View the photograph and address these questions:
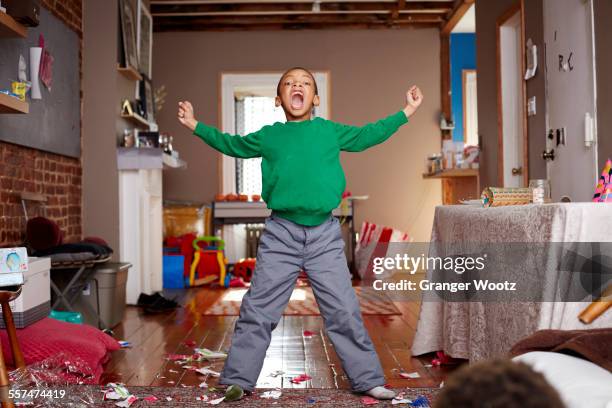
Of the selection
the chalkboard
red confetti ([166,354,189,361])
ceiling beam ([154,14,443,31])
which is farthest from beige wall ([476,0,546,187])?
the chalkboard

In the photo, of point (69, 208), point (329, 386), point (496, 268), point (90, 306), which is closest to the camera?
point (496, 268)

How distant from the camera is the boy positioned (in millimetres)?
2561

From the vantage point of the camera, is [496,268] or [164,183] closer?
[496,268]

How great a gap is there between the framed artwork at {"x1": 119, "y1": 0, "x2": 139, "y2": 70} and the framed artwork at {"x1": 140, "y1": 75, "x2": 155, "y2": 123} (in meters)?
0.31

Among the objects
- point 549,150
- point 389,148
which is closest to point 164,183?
point 389,148

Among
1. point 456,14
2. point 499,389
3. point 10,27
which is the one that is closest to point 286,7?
point 456,14

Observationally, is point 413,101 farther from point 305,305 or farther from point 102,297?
point 305,305

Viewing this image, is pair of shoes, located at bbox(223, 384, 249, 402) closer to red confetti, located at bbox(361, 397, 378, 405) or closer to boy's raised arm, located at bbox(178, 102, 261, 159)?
red confetti, located at bbox(361, 397, 378, 405)

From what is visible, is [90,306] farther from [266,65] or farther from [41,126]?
[266,65]

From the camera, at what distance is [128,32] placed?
5.85m

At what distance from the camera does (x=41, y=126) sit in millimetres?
4500

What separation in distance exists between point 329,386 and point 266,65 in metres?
6.48

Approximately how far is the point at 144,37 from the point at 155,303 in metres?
2.79

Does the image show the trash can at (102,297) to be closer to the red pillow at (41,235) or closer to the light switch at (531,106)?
the red pillow at (41,235)
